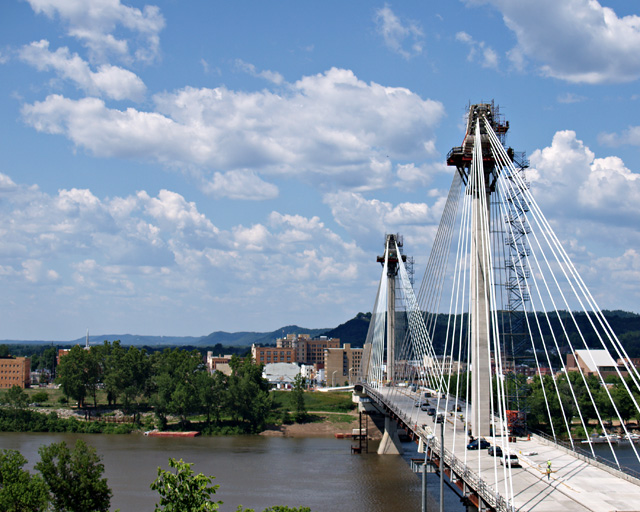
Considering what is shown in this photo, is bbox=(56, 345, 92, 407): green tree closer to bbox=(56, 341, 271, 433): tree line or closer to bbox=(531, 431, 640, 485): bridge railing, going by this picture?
bbox=(56, 341, 271, 433): tree line

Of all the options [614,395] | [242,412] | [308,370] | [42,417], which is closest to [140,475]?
[242,412]

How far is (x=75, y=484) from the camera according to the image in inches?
1446

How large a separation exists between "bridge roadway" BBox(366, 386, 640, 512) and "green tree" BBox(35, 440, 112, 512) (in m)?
18.7

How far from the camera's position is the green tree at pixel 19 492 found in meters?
30.9

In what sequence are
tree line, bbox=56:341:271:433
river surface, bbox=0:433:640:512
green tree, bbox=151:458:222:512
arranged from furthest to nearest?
1. tree line, bbox=56:341:271:433
2. river surface, bbox=0:433:640:512
3. green tree, bbox=151:458:222:512

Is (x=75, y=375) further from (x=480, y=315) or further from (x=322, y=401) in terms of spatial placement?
(x=480, y=315)

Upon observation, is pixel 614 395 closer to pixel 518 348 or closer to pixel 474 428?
pixel 518 348

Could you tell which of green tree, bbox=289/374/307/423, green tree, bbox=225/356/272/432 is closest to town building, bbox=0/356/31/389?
green tree, bbox=225/356/272/432

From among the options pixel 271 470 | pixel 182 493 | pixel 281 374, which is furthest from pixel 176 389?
pixel 182 493

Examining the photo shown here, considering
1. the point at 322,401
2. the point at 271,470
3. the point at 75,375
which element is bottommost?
the point at 271,470

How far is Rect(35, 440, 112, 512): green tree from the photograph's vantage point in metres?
36.2

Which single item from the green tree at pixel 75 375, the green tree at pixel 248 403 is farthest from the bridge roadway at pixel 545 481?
the green tree at pixel 75 375

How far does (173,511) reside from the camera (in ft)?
74.3

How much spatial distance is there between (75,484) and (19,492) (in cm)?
573
